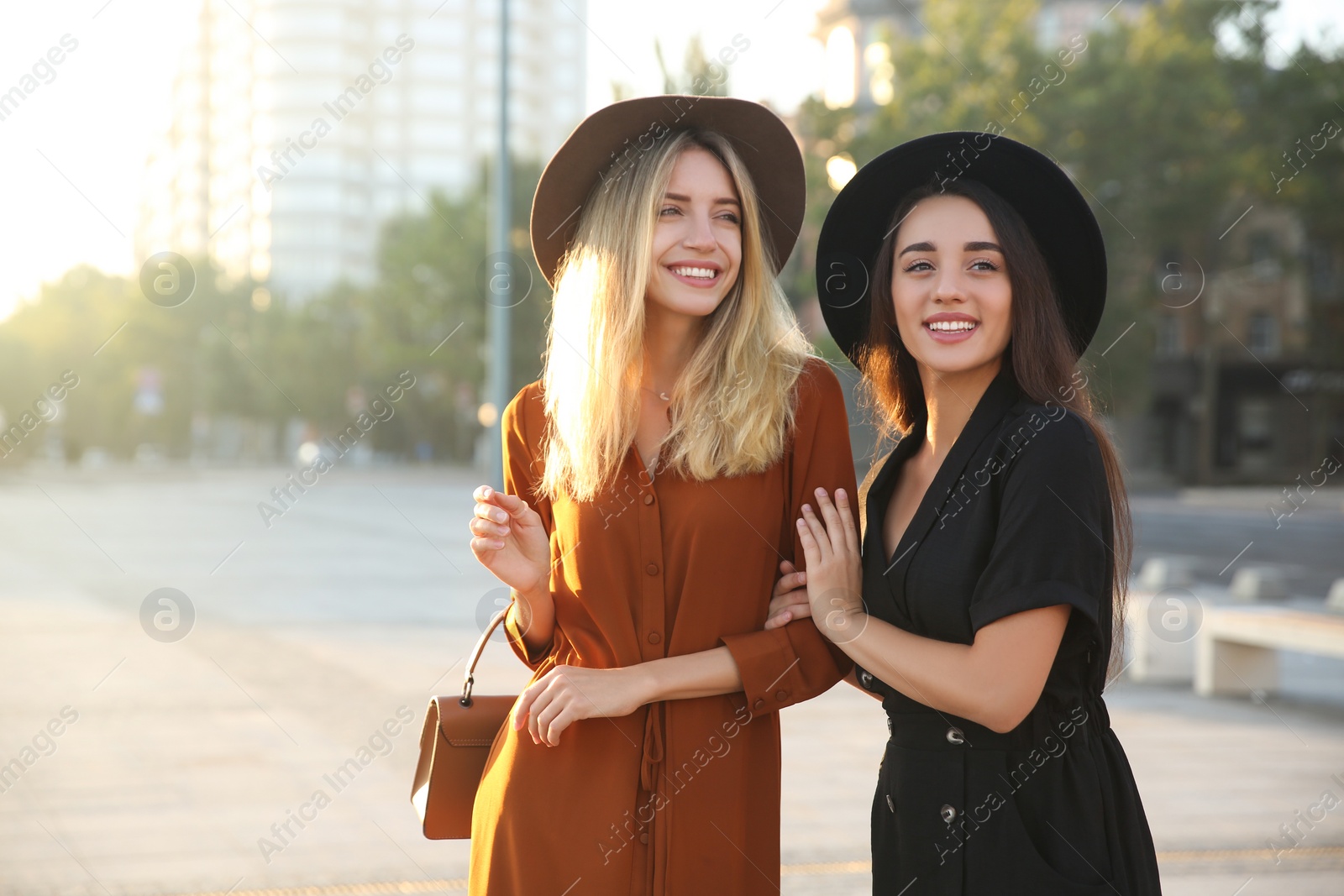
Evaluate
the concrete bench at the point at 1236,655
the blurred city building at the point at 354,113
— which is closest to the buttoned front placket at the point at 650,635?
the concrete bench at the point at 1236,655

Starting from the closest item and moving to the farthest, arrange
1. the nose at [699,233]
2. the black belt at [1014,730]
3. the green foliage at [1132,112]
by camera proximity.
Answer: the black belt at [1014,730] → the nose at [699,233] → the green foliage at [1132,112]

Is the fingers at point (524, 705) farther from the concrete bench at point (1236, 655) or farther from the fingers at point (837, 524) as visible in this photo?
the concrete bench at point (1236, 655)

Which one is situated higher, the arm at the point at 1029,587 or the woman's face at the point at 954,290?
the woman's face at the point at 954,290

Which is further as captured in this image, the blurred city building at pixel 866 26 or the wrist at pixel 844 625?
the blurred city building at pixel 866 26

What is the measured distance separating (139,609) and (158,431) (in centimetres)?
5154

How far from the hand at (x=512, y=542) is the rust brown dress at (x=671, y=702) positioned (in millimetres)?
53

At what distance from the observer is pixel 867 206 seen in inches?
95.5

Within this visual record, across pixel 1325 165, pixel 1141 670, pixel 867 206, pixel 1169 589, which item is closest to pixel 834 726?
pixel 1141 670

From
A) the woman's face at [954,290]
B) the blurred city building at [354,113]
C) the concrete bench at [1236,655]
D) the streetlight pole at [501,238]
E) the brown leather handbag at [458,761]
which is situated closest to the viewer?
the woman's face at [954,290]

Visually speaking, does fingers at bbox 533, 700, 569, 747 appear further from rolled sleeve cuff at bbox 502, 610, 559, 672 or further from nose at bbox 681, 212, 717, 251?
nose at bbox 681, 212, 717, 251

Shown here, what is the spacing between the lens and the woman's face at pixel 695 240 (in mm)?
2434

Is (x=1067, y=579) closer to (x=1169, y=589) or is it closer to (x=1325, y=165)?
(x=1169, y=589)

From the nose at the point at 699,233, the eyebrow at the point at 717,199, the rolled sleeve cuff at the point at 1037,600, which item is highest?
the eyebrow at the point at 717,199

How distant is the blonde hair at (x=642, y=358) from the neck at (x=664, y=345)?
3 cm
